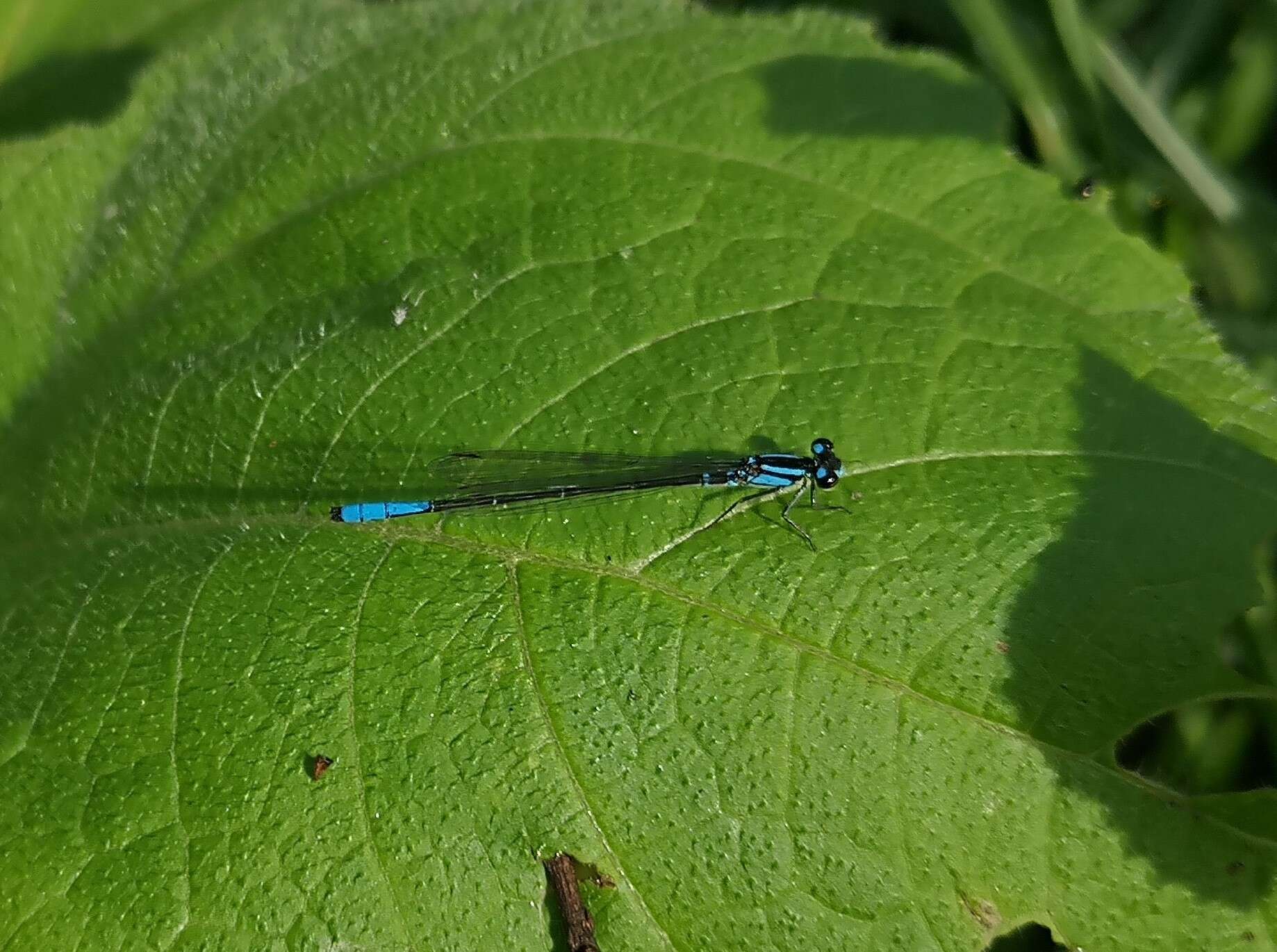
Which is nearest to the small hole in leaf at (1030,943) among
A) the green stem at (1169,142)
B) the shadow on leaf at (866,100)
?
the shadow on leaf at (866,100)

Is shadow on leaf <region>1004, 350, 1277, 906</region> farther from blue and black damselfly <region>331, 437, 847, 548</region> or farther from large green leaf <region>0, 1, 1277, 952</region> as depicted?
blue and black damselfly <region>331, 437, 847, 548</region>

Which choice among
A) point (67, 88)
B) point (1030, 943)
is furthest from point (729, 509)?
point (67, 88)

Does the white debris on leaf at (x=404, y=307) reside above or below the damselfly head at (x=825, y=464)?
above

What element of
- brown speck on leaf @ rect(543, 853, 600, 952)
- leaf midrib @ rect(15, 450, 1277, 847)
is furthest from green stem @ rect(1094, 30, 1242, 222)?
brown speck on leaf @ rect(543, 853, 600, 952)

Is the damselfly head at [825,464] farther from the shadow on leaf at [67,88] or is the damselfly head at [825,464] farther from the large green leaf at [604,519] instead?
the shadow on leaf at [67,88]

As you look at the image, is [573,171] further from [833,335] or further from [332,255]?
[833,335]

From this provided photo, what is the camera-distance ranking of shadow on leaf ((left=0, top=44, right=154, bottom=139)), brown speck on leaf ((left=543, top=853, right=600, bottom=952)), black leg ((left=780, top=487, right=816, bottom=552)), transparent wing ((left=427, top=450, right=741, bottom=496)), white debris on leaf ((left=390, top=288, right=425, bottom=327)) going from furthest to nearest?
1. shadow on leaf ((left=0, top=44, right=154, bottom=139))
2. white debris on leaf ((left=390, top=288, right=425, bottom=327))
3. transparent wing ((left=427, top=450, right=741, bottom=496))
4. black leg ((left=780, top=487, right=816, bottom=552))
5. brown speck on leaf ((left=543, top=853, right=600, bottom=952))

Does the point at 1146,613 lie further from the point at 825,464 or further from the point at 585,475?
the point at 585,475
